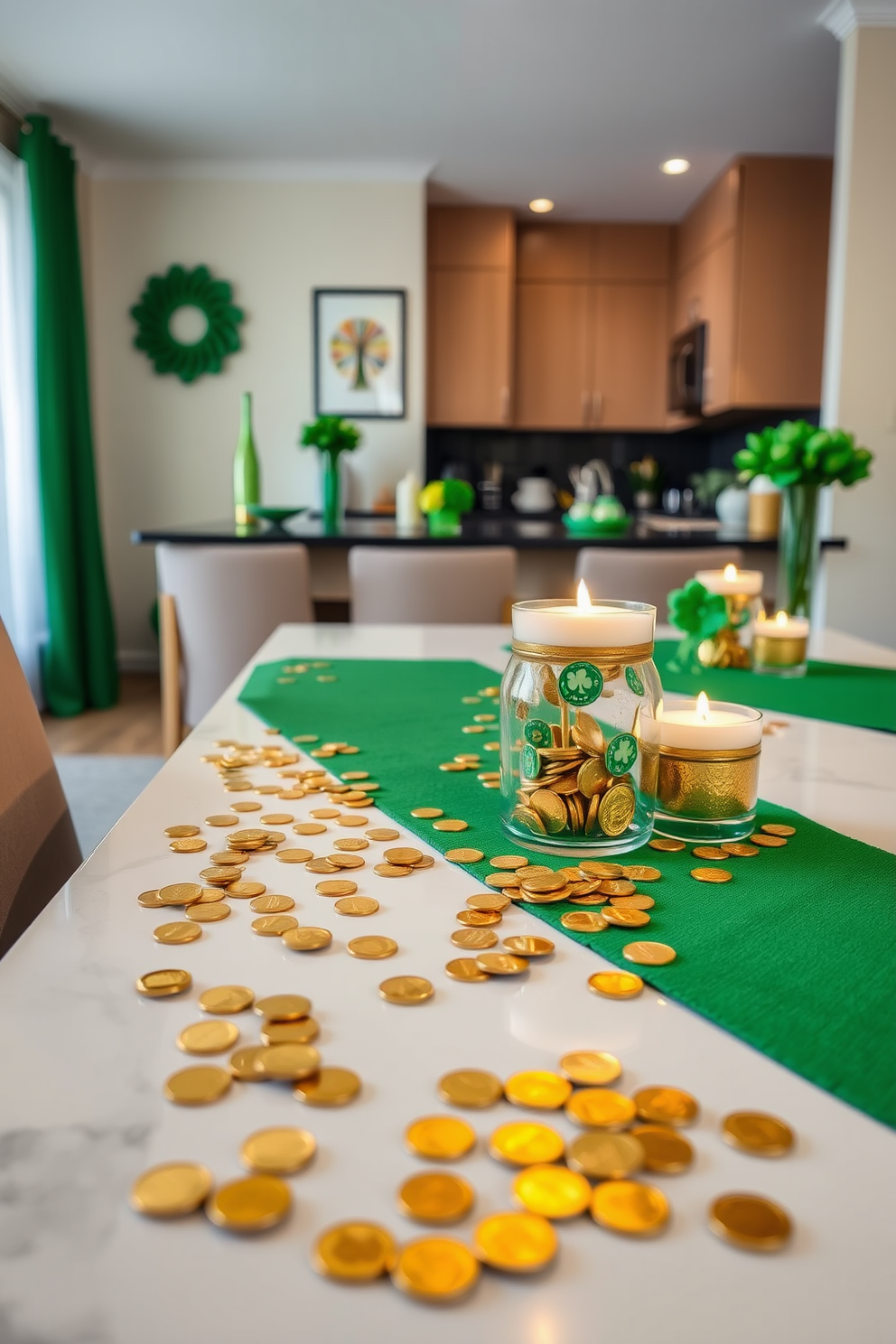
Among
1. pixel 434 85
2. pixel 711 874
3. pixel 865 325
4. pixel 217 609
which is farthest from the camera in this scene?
pixel 434 85

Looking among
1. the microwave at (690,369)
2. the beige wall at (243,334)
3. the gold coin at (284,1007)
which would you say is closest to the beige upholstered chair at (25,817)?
the gold coin at (284,1007)

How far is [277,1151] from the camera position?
0.36m

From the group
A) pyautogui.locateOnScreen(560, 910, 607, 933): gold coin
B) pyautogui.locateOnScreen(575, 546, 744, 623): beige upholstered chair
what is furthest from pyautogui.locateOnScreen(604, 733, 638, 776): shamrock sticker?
pyautogui.locateOnScreen(575, 546, 744, 623): beige upholstered chair

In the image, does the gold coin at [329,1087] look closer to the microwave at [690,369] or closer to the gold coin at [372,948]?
the gold coin at [372,948]

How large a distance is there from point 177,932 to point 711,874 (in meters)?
0.31

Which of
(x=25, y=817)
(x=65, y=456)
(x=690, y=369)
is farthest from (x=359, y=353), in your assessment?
(x=25, y=817)

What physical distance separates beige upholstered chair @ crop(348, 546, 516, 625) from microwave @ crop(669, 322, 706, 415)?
3.24 m

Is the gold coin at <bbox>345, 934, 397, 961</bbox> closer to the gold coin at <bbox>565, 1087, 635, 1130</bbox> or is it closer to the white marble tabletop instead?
the white marble tabletop

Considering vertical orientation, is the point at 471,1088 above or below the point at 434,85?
below

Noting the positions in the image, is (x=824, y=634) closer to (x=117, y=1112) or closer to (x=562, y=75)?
(x=117, y=1112)

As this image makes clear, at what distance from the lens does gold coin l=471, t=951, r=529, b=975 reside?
51 cm

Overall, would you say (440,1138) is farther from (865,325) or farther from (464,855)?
(865,325)

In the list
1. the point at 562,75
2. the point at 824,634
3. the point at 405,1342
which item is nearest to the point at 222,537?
the point at 824,634

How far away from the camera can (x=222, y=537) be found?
2934 millimetres
